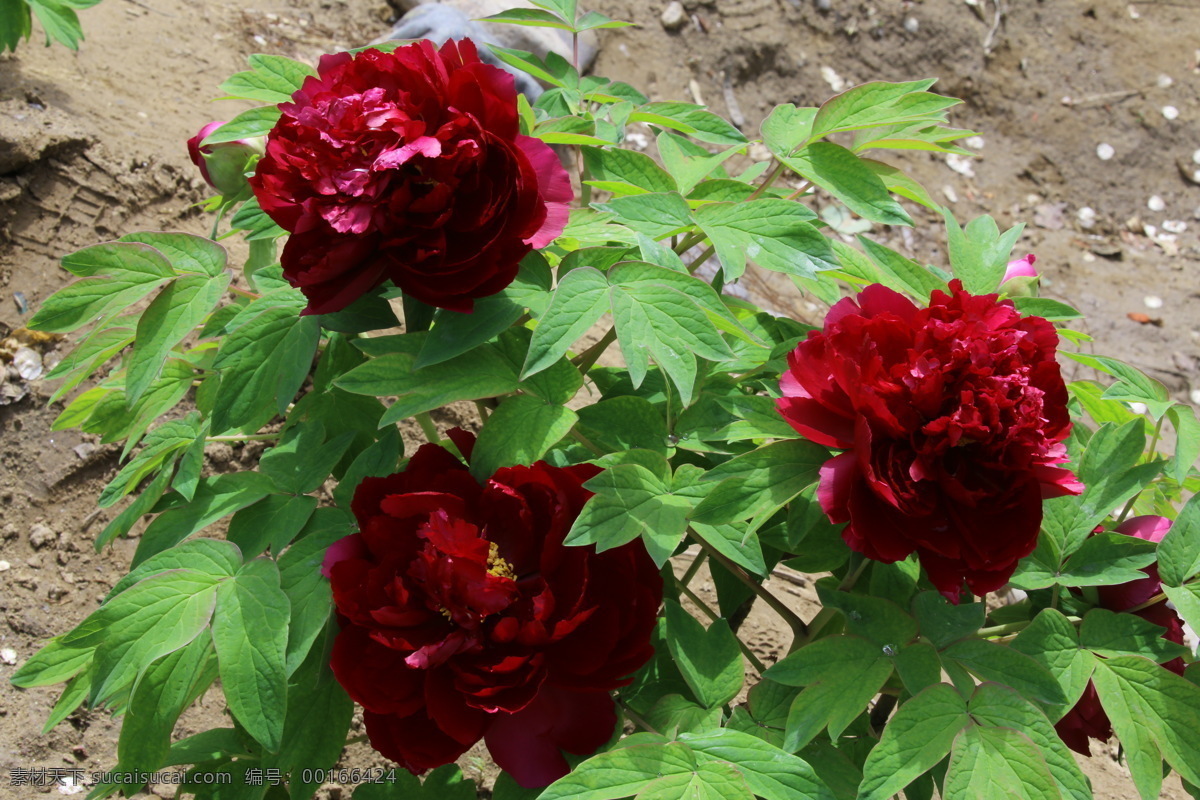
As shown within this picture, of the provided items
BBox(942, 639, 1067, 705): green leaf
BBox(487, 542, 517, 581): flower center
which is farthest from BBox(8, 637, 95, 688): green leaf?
BBox(942, 639, 1067, 705): green leaf

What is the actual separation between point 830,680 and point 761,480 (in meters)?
0.22

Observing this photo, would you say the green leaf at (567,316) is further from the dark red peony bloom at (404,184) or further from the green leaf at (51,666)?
the green leaf at (51,666)

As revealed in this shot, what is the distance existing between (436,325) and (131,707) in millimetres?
478

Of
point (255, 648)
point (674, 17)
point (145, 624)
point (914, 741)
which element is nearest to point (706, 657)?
point (914, 741)

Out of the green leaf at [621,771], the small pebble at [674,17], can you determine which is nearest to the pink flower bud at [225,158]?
the green leaf at [621,771]

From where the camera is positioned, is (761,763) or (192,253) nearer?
(761,763)

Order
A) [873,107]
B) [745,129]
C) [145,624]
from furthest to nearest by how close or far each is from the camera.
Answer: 1. [745,129]
2. [873,107]
3. [145,624]

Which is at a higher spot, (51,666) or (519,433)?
(519,433)

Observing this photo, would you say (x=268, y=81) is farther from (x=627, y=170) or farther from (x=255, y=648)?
(x=255, y=648)

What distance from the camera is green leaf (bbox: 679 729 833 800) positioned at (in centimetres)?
90

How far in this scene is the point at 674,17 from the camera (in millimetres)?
3988

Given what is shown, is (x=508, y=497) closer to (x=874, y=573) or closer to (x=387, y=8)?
(x=874, y=573)

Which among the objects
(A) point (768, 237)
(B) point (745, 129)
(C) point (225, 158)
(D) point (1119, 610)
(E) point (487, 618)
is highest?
(C) point (225, 158)

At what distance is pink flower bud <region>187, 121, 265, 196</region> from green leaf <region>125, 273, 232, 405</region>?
0.67 feet
